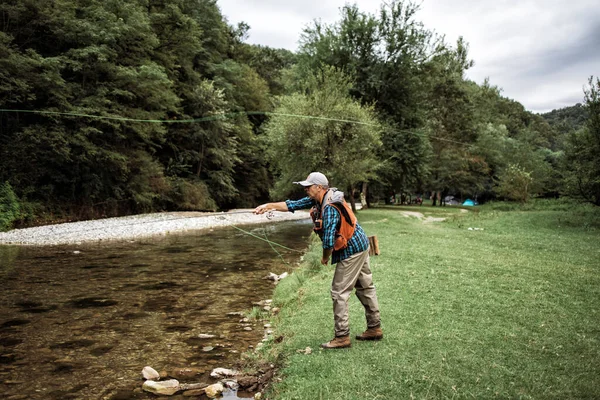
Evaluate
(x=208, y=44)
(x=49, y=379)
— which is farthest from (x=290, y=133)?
(x=208, y=44)

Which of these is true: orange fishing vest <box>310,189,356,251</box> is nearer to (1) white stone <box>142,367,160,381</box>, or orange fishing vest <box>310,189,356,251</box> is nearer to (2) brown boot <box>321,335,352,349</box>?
(2) brown boot <box>321,335,352,349</box>

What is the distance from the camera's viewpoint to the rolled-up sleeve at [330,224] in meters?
5.56

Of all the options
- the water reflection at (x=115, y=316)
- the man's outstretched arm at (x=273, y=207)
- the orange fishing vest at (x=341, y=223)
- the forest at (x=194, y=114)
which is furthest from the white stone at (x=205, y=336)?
the forest at (x=194, y=114)

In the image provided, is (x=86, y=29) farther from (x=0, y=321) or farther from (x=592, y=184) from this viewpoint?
(x=592, y=184)

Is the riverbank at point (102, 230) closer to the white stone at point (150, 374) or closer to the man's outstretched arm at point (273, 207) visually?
the man's outstretched arm at point (273, 207)

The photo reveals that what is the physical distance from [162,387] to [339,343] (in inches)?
94.9

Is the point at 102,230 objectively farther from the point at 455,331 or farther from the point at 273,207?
the point at 455,331

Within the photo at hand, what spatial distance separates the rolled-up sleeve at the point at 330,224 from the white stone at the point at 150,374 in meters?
2.98

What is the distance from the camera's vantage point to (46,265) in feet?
42.3

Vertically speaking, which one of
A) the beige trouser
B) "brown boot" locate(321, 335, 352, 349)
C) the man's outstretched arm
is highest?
the man's outstretched arm

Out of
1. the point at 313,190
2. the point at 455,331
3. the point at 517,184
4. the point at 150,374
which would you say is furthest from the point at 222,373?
the point at 517,184

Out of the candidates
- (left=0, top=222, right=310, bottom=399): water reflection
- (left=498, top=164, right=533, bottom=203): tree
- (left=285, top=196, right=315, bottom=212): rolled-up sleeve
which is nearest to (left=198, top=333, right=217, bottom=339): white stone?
(left=0, top=222, right=310, bottom=399): water reflection

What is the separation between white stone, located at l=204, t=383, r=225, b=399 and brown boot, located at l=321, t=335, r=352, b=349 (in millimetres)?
1490

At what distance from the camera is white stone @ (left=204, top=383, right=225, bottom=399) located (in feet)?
17.0
